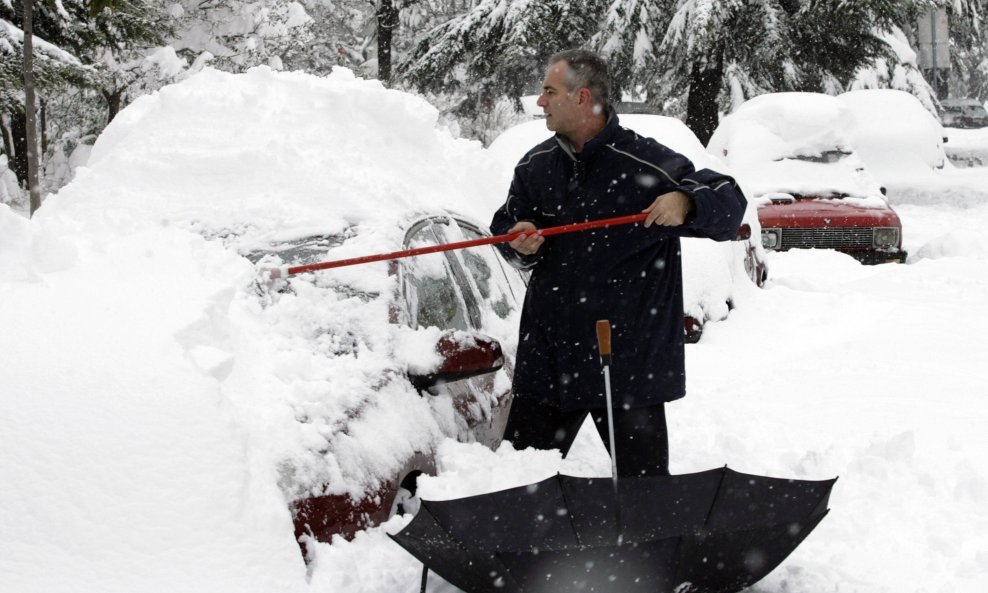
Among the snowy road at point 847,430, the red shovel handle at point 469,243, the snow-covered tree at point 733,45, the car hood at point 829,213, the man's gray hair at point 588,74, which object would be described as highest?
the snow-covered tree at point 733,45

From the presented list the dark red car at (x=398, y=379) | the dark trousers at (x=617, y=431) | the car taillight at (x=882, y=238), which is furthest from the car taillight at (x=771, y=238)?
the dark trousers at (x=617, y=431)

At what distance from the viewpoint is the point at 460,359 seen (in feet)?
9.68

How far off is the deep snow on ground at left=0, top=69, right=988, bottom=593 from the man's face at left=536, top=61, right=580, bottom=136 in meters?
0.79

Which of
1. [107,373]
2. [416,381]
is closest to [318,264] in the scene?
[416,381]

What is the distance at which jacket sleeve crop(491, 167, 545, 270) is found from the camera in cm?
338

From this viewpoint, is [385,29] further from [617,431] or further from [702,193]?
[702,193]

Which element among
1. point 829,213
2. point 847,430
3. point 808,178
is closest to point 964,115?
point 808,178

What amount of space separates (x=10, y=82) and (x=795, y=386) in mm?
9340

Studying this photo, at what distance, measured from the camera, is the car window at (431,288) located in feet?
11.1

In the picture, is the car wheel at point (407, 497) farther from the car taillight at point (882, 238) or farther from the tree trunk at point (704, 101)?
the tree trunk at point (704, 101)

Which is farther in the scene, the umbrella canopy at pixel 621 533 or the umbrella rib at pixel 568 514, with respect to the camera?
the umbrella rib at pixel 568 514

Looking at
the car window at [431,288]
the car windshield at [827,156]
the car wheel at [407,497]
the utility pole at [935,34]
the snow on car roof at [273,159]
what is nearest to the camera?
the car wheel at [407,497]

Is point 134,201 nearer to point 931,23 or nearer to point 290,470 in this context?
point 290,470

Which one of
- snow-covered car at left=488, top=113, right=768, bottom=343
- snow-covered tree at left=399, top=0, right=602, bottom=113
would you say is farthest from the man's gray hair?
snow-covered tree at left=399, top=0, right=602, bottom=113
